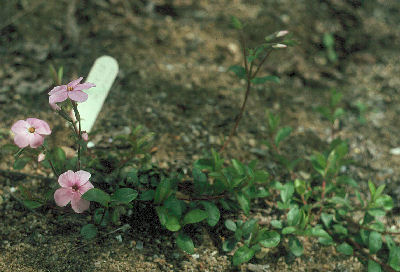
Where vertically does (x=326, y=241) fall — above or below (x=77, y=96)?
below

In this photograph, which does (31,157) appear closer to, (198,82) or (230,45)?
(198,82)

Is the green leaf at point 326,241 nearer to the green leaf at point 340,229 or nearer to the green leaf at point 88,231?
the green leaf at point 340,229

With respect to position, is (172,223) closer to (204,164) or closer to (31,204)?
(204,164)

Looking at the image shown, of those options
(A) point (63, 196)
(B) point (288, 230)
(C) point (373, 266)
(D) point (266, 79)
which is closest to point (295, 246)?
(B) point (288, 230)

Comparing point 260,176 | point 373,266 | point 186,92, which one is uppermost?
point 260,176

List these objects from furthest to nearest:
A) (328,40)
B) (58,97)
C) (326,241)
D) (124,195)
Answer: (328,40), (326,241), (124,195), (58,97)

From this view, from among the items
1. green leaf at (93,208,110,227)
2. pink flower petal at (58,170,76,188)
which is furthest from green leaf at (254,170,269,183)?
pink flower petal at (58,170,76,188)

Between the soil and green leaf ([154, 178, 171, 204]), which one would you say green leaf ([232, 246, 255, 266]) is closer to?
the soil
